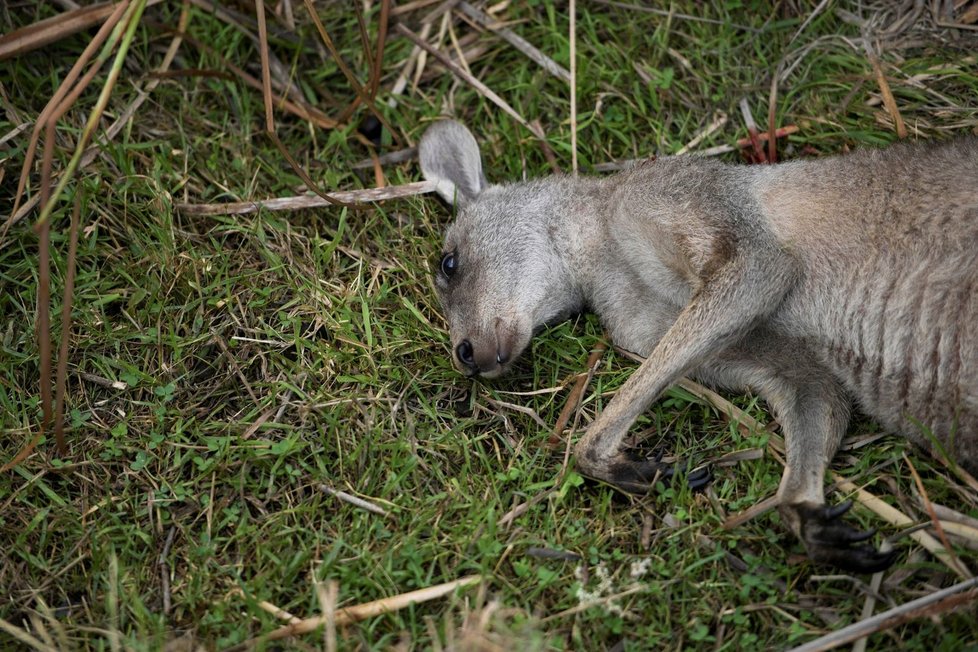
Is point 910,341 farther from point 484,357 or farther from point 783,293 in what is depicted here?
point 484,357

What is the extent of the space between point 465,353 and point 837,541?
2007 mm

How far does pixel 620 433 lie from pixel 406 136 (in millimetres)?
2517

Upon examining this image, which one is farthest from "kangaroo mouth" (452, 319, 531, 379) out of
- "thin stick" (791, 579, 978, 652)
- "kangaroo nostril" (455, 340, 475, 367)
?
"thin stick" (791, 579, 978, 652)

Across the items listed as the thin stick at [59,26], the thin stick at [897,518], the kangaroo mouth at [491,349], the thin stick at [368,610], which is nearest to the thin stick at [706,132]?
the kangaroo mouth at [491,349]

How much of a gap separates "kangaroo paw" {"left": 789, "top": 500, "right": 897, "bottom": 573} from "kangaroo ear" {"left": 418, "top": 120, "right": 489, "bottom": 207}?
8.62 feet

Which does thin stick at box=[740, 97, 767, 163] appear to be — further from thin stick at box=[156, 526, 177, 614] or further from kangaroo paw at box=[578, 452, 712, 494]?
thin stick at box=[156, 526, 177, 614]

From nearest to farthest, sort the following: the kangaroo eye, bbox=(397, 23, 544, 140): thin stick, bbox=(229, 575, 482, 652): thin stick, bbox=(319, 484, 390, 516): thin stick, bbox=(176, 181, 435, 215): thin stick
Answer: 1. bbox=(229, 575, 482, 652): thin stick
2. bbox=(319, 484, 390, 516): thin stick
3. the kangaroo eye
4. bbox=(176, 181, 435, 215): thin stick
5. bbox=(397, 23, 544, 140): thin stick

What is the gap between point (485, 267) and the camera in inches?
198

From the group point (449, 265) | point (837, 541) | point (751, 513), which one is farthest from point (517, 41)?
point (837, 541)

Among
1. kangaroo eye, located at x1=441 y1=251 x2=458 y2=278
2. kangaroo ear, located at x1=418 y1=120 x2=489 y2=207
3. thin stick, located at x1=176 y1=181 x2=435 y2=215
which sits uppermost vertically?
kangaroo ear, located at x1=418 y1=120 x2=489 y2=207

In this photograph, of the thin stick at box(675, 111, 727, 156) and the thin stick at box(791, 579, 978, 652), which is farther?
the thin stick at box(675, 111, 727, 156)

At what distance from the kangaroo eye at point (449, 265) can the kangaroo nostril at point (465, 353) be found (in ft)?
1.67

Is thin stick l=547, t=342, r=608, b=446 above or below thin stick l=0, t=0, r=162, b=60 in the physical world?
below

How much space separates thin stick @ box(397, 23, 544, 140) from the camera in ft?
19.0
